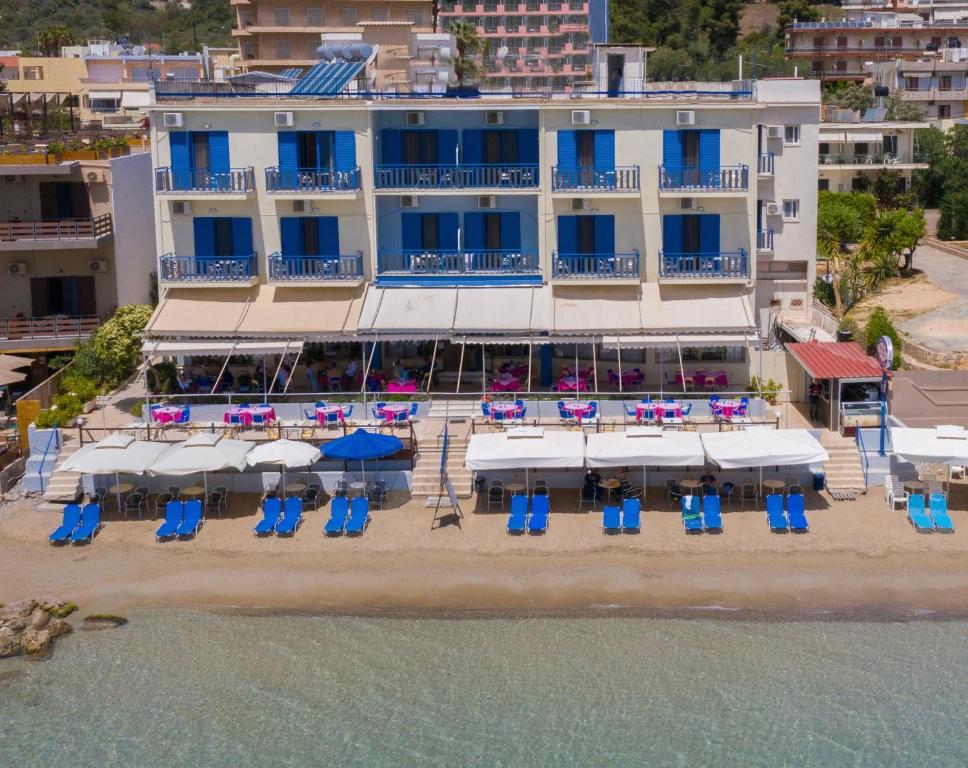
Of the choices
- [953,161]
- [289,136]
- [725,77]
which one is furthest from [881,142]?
[289,136]

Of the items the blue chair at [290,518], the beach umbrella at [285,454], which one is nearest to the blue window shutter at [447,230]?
the beach umbrella at [285,454]

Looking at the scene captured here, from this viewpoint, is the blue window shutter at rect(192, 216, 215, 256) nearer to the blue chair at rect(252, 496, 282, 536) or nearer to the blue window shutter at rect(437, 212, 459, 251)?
the blue window shutter at rect(437, 212, 459, 251)

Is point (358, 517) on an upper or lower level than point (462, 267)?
lower

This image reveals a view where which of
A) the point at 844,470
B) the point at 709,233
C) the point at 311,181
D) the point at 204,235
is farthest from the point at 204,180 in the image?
the point at 844,470

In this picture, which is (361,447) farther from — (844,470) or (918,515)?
(918,515)

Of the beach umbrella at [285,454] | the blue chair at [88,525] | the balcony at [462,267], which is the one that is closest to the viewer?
the blue chair at [88,525]

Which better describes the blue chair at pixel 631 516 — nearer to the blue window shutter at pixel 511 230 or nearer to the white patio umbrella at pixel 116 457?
the blue window shutter at pixel 511 230
